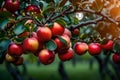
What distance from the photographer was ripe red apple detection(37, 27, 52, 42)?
2.45 meters

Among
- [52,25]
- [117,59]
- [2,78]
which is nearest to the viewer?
[52,25]

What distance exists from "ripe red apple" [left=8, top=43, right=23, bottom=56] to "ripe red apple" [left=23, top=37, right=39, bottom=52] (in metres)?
0.05

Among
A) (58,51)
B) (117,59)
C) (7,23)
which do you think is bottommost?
(117,59)

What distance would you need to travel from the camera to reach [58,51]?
106 inches

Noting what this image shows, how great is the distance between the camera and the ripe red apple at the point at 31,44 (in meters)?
2.46

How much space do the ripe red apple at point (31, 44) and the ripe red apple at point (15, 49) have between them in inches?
2.0

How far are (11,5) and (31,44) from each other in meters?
0.41

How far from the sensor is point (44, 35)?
7.98 feet

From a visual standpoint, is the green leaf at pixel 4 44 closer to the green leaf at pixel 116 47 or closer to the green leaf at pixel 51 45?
the green leaf at pixel 51 45

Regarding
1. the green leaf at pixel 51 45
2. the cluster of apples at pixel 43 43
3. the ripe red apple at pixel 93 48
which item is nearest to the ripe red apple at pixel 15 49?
the cluster of apples at pixel 43 43

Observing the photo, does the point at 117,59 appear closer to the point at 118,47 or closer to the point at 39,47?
the point at 118,47

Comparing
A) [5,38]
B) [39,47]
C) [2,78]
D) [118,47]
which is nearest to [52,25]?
[39,47]

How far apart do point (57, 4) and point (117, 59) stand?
0.84 m

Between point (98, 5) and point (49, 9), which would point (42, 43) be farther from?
point (98, 5)
